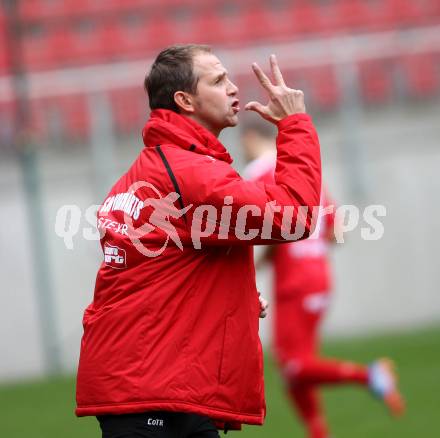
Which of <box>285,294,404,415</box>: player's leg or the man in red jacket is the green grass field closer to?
<box>285,294,404,415</box>: player's leg

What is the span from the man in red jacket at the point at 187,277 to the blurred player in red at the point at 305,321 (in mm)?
3240

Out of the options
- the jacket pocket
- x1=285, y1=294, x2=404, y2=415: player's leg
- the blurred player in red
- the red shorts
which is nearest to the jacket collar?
the jacket pocket

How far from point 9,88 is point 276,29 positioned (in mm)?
3702

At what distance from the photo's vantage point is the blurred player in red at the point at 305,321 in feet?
21.9

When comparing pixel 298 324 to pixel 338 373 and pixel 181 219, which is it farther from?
pixel 181 219

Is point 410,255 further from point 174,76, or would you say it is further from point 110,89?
point 174,76

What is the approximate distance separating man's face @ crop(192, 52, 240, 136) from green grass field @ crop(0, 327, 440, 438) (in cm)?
332

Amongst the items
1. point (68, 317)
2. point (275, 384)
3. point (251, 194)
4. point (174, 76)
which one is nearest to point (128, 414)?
point (251, 194)

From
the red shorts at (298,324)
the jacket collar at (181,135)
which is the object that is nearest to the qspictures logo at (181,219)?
the jacket collar at (181,135)

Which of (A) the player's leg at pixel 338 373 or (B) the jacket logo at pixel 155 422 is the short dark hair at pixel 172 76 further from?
(A) the player's leg at pixel 338 373

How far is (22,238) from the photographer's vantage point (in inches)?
448

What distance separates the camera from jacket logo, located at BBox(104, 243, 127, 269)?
3338 mm

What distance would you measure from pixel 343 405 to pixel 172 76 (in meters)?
4.98

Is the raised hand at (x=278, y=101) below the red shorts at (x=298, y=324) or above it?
above
